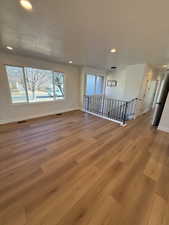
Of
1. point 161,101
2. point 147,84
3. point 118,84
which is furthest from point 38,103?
point 147,84

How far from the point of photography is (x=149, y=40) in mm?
2127

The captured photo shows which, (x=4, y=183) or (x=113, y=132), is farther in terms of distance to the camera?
(x=113, y=132)

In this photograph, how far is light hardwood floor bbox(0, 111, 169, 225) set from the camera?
1.19 m

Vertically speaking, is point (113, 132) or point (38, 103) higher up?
point (38, 103)

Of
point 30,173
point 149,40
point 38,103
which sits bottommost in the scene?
point 30,173

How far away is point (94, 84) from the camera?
6.41 meters

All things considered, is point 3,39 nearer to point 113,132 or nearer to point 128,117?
point 113,132

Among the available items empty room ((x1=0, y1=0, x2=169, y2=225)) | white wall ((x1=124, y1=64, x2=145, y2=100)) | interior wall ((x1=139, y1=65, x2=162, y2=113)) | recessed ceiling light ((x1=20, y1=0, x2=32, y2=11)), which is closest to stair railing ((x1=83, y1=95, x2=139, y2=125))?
white wall ((x1=124, y1=64, x2=145, y2=100))

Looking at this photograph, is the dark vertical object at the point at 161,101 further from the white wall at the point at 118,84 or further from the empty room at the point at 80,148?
the white wall at the point at 118,84

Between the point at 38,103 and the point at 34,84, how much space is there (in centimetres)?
84

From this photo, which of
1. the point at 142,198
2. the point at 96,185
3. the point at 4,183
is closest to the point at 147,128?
the point at 142,198

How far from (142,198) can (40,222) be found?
1.38 m

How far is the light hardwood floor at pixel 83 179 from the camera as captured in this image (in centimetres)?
119

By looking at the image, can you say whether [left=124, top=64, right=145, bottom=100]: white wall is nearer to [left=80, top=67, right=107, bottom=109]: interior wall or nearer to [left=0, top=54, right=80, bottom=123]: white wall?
[left=80, top=67, right=107, bottom=109]: interior wall
